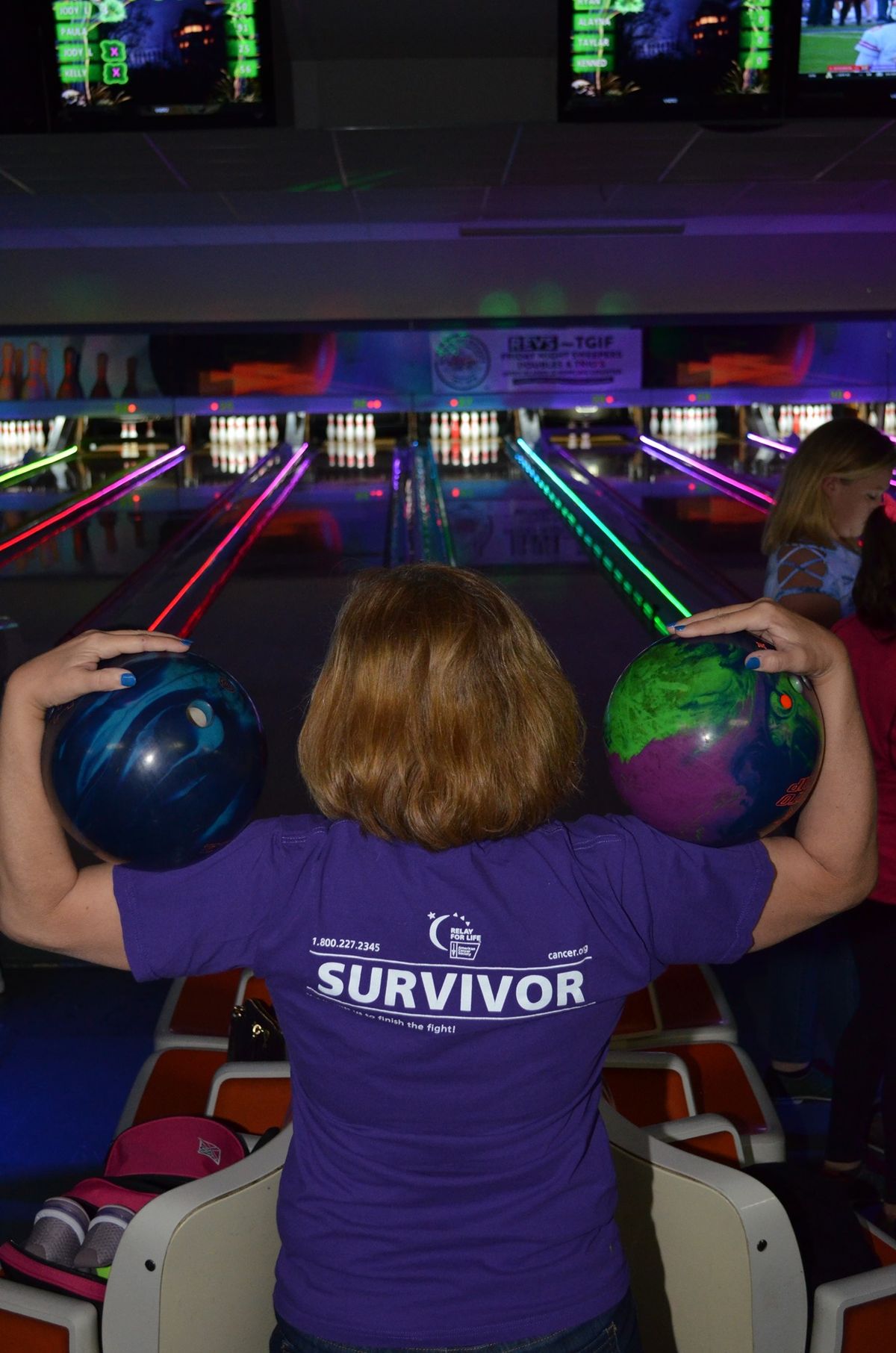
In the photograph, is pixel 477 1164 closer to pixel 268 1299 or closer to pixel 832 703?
pixel 268 1299

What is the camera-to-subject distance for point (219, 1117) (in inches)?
65.5

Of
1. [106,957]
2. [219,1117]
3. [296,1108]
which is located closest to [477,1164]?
[296,1108]

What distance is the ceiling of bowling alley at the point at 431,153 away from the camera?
5.61m

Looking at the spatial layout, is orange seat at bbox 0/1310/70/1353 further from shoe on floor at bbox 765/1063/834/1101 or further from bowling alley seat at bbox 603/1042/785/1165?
shoe on floor at bbox 765/1063/834/1101

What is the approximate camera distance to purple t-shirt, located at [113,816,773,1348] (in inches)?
38.6

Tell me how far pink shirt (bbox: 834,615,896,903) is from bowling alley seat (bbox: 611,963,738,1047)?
0.31 m

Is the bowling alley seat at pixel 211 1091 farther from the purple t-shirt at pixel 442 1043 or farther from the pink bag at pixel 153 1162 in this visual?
the purple t-shirt at pixel 442 1043

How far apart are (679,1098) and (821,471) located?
125 cm

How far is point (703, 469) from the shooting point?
30.0 feet

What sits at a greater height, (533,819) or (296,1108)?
(533,819)

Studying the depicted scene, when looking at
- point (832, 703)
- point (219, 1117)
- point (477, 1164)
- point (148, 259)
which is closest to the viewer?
point (477, 1164)

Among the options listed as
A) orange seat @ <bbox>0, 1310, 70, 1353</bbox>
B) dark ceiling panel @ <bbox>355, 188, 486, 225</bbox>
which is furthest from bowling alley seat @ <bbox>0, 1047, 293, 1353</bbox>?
dark ceiling panel @ <bbox>355, 188, 486, 225</bbox>

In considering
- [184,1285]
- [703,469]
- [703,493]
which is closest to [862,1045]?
[184,1285]

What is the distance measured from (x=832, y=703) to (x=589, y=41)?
11.9 feet
